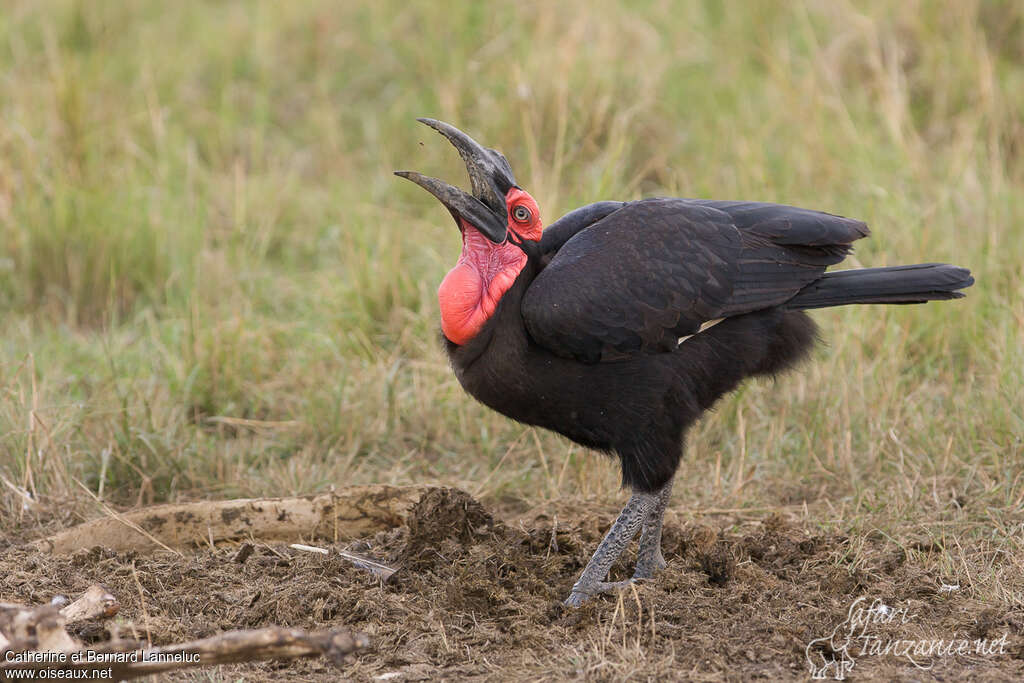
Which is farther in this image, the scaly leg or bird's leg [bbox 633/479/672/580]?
bird's leg [bbox 633/479/672/580]

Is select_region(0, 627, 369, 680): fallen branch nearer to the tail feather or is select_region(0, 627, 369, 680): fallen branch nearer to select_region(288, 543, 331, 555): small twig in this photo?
select_region(288, 543, 331, 555): small twig

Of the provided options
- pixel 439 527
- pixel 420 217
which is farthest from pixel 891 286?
pixel 420 217

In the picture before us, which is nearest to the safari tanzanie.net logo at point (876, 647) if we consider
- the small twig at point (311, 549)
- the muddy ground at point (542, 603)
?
the muddy ground at point (542, 603)

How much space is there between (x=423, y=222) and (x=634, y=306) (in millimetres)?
2383

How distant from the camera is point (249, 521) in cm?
371

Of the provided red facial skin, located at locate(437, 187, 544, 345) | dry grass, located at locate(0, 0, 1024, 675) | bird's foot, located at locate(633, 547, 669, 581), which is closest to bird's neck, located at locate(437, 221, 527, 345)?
red facial skin, located at locate(437, 187, 544, 345)

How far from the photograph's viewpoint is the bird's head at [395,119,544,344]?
325cm

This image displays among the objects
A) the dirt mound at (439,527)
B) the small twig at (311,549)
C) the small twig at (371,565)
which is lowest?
the small twig at (311,549)

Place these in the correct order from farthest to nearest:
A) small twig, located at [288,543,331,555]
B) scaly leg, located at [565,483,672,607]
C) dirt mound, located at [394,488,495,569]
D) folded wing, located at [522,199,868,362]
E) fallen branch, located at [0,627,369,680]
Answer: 1. small twig, located at [288,543,331,555]
2. dirt mound, located at [394,488,495,569]
3. scaly leg, located at [565,483,672,607]
4. folded wing, located at [522,199,868,362]
5. fallen branch, located at [0,627,369,680]

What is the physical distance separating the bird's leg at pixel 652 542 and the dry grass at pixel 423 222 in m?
0.58

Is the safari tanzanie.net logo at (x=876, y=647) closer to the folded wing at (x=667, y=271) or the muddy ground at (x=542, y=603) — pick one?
the muddy ground at (x=542, y=603)

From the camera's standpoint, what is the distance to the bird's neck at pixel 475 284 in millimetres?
3232

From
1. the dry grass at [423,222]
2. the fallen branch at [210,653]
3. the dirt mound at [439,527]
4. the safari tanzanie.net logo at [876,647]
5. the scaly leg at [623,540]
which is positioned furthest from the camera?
the dry grass at [423,222]

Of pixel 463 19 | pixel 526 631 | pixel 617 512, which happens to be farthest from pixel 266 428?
pixel 463 19
